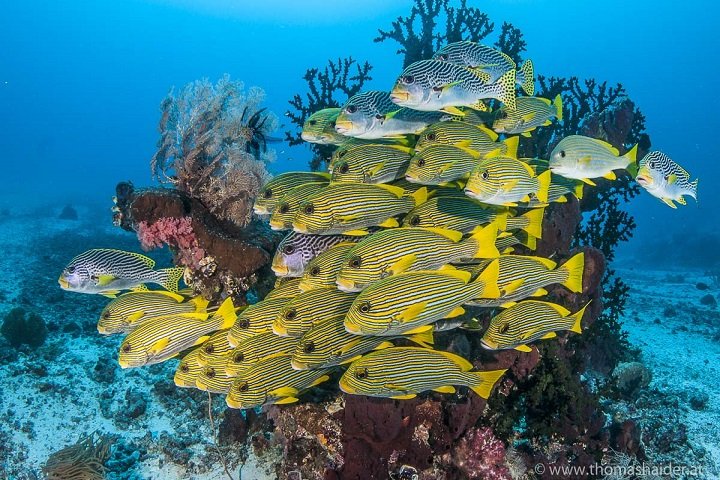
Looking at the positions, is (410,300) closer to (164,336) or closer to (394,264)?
(394,264)

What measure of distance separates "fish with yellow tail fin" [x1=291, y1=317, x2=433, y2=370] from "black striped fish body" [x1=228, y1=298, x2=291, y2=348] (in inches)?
24.9

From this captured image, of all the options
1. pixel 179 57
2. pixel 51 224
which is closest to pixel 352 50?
pixel 179 57

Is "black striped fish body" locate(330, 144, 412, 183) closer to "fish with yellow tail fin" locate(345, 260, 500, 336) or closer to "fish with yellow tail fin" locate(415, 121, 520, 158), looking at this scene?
"fish with yellow tail fin" locate(415, 121, 520, 158)

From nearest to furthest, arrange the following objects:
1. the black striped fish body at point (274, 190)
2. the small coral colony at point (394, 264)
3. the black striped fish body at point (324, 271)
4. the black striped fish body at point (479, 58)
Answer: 1. the small coral colony at point (394, 264)
2. the black striped fish body at point (324, 271)
3. the black striped fish body at point (479, 58)
4. the black striped fish body at point (274, 190)

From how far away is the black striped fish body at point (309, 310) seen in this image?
4098mm

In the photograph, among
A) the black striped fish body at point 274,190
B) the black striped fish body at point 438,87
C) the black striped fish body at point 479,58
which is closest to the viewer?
the black striped fish body at point 438,87

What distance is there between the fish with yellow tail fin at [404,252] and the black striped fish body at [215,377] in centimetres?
150

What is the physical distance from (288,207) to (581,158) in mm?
3142

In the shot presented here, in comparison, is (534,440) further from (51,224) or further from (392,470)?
(51,224)

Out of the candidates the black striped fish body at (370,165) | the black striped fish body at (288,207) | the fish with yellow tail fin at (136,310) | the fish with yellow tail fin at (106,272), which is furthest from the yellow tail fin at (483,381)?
the fish with yellow tail fin at (106,272)

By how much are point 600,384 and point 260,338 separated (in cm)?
545

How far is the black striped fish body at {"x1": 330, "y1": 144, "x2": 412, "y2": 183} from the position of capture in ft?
15.8

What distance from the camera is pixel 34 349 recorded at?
902cm

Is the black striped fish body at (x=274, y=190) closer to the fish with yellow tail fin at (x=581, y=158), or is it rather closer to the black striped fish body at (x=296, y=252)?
the black striped fish body at (x=296, y=252)
